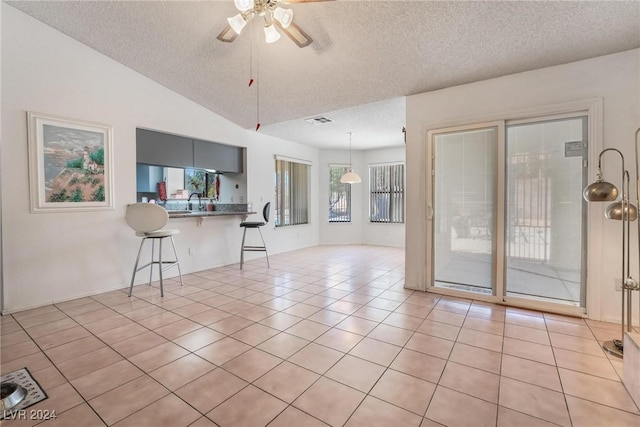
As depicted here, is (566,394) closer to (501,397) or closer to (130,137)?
(501,397)

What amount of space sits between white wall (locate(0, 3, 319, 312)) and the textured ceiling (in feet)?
0.79

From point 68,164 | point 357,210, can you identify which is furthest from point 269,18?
point 357,210

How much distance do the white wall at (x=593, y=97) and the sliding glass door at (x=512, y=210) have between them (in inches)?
4.9

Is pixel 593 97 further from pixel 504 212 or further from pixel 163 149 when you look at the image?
pixel 163 149

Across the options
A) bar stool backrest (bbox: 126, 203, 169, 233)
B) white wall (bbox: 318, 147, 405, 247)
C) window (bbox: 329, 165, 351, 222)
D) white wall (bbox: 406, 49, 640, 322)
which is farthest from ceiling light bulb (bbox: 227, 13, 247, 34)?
window (bbox: 329, 165, 351, 222)

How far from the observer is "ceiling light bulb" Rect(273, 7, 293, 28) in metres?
2.17

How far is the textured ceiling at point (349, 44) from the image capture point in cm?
238

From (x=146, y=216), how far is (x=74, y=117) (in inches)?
53.4

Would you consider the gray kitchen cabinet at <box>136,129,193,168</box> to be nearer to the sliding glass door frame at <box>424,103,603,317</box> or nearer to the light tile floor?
the light tile floor

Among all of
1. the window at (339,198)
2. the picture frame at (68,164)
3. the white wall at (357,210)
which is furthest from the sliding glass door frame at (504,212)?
the window at (339,198)

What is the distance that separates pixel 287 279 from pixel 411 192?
84.1 inches

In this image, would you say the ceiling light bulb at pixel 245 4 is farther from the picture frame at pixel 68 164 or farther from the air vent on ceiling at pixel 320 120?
the air vent on ceiling at pixel 320 120

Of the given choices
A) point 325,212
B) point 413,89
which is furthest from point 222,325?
point 325,212

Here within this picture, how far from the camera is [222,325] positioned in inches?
104
